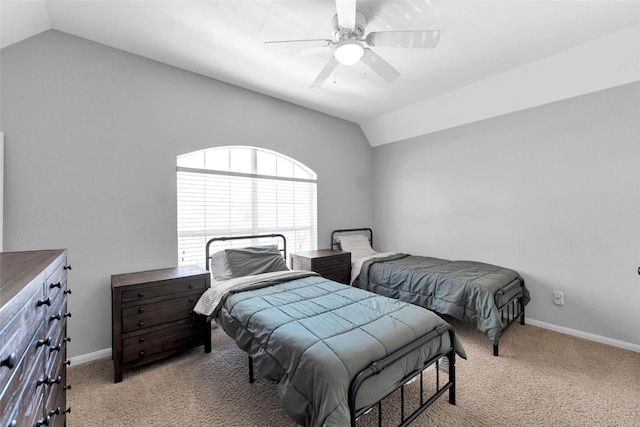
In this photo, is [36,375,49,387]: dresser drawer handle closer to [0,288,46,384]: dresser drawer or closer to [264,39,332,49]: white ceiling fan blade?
[0,288,46,384]: dresser drawer

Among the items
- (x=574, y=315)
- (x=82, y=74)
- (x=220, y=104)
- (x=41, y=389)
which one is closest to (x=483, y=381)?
(x=574, y=315)

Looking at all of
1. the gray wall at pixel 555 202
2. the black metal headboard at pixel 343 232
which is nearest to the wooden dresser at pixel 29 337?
the black metal headboard at pixel 343 232

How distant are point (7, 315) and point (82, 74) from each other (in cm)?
270

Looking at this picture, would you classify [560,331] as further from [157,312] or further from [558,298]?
[157,312]

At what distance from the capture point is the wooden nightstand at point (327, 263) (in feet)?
11.6

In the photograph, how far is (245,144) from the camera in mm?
3459

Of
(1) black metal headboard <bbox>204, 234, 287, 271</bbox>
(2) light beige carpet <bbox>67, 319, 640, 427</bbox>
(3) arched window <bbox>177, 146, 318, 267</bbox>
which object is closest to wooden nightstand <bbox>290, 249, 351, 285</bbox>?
(1) black metal headboard <bbox>204, 234, 287, 271</bbox>

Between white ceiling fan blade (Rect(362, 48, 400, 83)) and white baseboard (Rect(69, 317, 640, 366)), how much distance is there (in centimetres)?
324

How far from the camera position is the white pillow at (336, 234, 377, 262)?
429 cm

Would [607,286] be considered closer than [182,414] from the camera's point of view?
No

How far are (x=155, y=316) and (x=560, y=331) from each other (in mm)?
4166

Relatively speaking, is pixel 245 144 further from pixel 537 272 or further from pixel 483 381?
pixel 537 272

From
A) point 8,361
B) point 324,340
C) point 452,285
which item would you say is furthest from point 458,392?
point 8,361

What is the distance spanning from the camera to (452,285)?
2.86m
